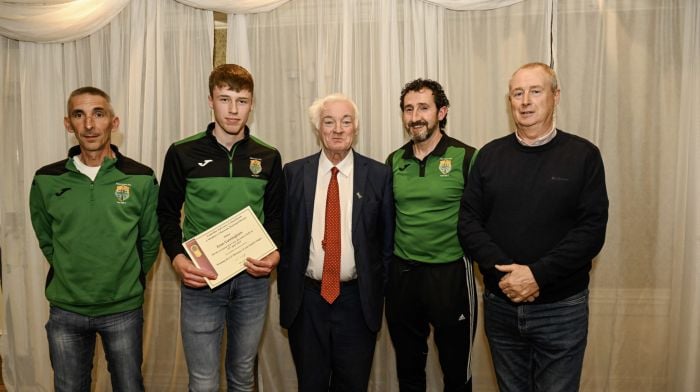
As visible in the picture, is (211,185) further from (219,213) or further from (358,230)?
(358,230)

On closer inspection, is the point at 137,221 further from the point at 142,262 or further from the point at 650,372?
the point at 650,372

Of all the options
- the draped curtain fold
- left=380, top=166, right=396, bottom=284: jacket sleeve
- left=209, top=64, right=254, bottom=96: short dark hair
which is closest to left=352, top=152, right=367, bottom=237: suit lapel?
left=380, top=166, right=396, bottom=284: jacket sleeve

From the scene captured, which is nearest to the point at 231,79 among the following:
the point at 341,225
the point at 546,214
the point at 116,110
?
the point at 341,225

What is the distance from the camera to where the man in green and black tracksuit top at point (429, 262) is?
242 cm

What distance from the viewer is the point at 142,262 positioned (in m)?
2.44

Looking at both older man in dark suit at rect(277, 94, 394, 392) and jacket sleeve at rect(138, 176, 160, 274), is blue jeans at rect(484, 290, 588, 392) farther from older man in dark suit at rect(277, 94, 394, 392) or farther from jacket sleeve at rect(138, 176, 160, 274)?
jacket sleeve at rect(138, 176, 160, 274)

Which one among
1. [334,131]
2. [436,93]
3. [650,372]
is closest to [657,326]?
[650,372]

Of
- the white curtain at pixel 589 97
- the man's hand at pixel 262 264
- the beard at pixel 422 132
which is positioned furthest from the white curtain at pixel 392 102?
the man's hand at pixel 262 264

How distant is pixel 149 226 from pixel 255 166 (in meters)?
0.65

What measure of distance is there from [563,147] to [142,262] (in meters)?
2.14

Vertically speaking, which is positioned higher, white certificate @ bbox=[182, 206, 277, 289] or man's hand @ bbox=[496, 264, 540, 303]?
white certificate @ bbox=[182, 206, 277, 289]

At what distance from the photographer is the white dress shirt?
241 centimetres

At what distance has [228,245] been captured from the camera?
2234 mm

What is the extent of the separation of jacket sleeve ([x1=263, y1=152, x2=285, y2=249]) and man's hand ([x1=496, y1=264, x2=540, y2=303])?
110 centimetres
